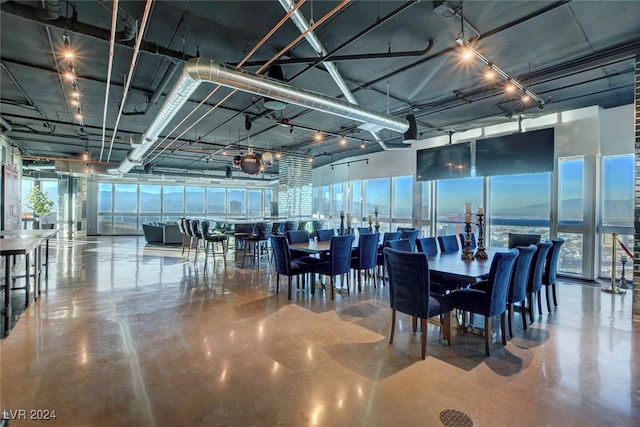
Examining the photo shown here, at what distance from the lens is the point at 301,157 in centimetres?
1022

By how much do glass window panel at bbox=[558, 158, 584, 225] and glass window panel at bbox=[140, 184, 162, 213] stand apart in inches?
633

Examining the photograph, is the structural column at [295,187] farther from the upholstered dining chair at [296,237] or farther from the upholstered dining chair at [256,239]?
the upholstered dining chair at [296,237]

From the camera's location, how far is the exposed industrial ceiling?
314cm

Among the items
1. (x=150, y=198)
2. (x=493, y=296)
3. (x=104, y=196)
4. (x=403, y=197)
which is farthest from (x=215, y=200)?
(x=493, y=296)

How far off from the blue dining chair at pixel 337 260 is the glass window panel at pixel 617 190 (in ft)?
16.8

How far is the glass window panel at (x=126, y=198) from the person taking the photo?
14.7m

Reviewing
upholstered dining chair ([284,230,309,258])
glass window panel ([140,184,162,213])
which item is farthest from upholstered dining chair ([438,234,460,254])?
glass window panel ([140,184,162,213])

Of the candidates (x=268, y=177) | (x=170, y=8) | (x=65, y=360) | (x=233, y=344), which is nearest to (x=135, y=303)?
(x=65, y=360)

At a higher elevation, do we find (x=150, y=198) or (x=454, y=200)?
(x=150, y=198)

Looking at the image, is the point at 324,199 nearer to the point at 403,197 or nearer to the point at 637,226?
the point at 403,197

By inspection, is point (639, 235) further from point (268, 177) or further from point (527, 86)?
point (268, 177)

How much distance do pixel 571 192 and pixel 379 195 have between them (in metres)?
5.26

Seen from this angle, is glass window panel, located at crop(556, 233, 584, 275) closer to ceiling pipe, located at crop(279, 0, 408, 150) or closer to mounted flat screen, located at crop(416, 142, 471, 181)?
mounted flat screen, located at crop(416, 142, 471, 181)

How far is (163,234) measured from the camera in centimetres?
1147
